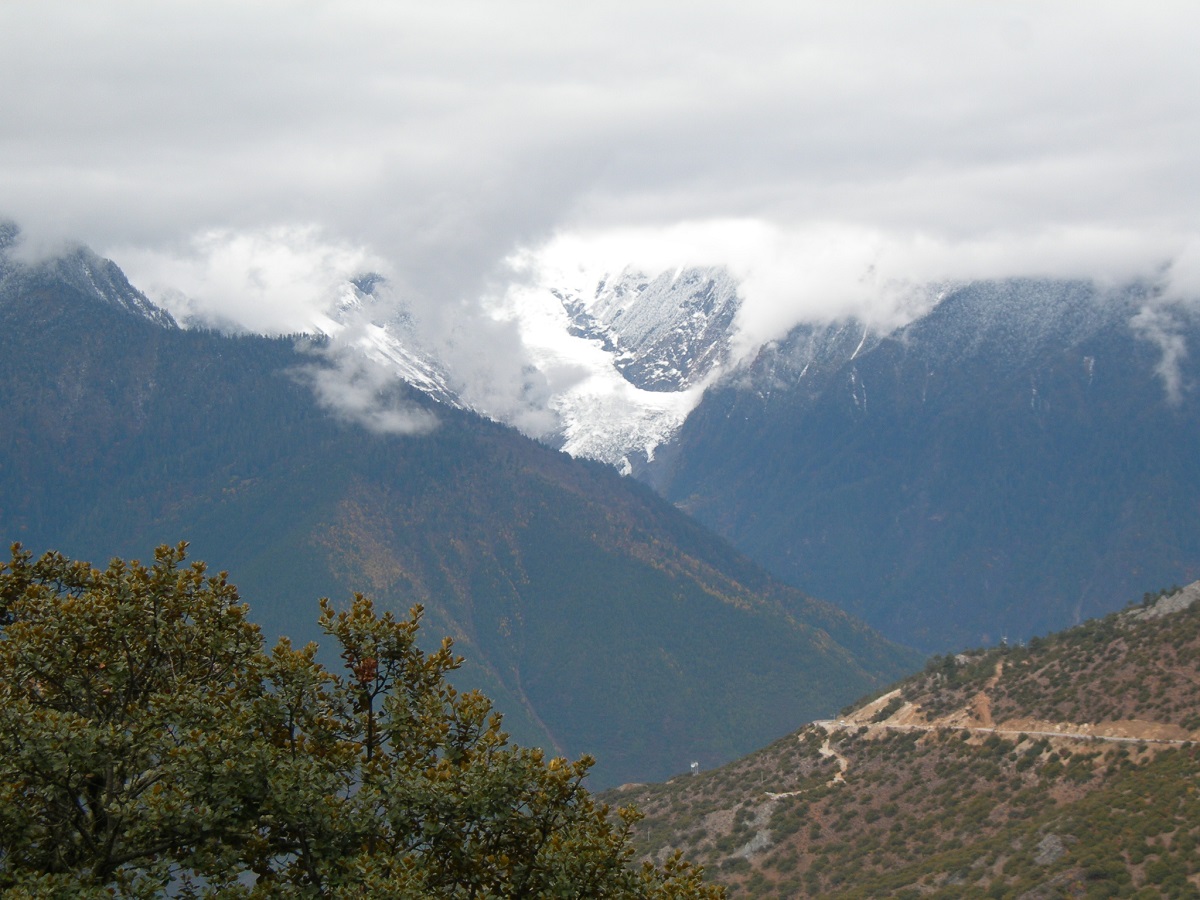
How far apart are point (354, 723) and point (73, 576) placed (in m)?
11.5

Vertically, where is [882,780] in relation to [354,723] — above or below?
above

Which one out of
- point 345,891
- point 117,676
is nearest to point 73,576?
point 117,676

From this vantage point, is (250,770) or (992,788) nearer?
(250,770)

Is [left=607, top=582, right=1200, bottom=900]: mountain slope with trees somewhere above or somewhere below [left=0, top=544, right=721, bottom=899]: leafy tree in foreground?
above

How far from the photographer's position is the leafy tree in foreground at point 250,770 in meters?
37.8

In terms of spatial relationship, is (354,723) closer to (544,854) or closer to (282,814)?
(282,814)

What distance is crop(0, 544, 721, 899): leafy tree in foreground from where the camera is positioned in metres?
37.8

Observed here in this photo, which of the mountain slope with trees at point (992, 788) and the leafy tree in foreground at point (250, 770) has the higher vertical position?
the mountain slope with trees at point (992, 788)

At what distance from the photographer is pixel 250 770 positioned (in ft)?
128

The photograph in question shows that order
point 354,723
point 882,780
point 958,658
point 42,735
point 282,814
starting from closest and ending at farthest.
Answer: point 42,735 → point 282,814 → point 354,723 → point 882,780 → point 958,658

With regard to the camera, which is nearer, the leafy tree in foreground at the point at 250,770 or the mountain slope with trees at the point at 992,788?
the leafy tree in foreground at the point at 250,770

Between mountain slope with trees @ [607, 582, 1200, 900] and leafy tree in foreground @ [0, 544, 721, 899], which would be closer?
leafy tree in foreground @ [0, 544, 721, 899]

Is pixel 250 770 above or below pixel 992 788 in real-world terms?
below

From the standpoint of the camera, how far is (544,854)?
39562mm
